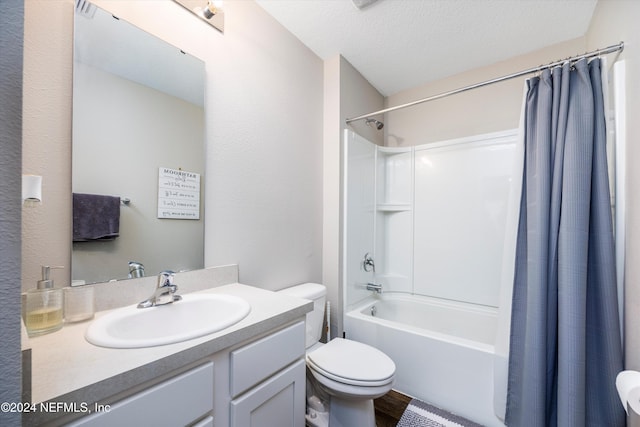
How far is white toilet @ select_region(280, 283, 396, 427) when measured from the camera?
1227 millimetres

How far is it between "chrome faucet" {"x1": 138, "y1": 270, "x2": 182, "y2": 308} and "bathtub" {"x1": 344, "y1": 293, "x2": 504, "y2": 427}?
134 centimetres

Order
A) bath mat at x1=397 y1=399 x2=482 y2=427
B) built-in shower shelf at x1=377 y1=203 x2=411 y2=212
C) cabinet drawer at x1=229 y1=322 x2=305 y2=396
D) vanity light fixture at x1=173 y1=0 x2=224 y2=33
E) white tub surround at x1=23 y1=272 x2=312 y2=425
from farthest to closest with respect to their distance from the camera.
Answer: built-in shower shelf at x1=377 y1=203 x2=411 y2=212 → bath mat at x1=397 y1=399 x2=482 y2=427 → vanity light fixture at x1=173 y1=0 x2=224 y2=33 → cabinet drawer at x1=229 y1=322 x2=305 y2=396 → white tub surround at x1=23 y1=272 x2=312 y2=425

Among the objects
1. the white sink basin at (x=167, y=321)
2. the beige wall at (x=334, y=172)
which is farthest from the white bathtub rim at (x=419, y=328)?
the white sink basin at (x=167, y=321)

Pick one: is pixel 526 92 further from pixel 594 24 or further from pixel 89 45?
pixel 89 45

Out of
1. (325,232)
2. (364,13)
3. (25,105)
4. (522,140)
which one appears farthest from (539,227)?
(25,105)

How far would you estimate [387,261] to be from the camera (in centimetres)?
258

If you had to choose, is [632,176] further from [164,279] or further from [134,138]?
[134,138]

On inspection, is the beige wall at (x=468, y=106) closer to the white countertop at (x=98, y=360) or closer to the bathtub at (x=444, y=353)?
the bathtub at (x=444, y=353)

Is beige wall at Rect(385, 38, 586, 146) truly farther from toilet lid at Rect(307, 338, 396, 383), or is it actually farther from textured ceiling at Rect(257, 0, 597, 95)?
toilet lid at Rect(307, 338, 396, 383)

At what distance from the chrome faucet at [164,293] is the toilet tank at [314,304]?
0.70 metres

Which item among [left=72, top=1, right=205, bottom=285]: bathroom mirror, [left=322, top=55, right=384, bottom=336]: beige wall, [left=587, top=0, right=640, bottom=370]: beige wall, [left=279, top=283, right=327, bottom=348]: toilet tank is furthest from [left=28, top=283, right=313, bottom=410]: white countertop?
[left=587, top=0, right=640, bottom=370]: beige wall

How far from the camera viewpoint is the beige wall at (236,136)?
33.2 inches

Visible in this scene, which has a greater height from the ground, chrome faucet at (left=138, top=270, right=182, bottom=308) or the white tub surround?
chrome faucet at (left=138, top=270, right=182, bottom=308)

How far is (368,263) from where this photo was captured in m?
2.31
